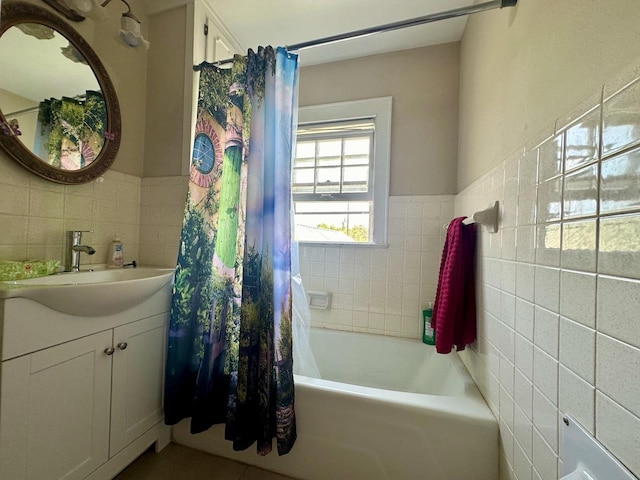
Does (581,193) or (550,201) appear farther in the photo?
(550,201)

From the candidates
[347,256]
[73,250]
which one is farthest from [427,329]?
[73,250]

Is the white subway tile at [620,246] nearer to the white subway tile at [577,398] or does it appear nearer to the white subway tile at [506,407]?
the white subway tile at [577,398]

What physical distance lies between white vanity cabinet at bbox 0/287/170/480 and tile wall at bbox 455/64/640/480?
1.48m

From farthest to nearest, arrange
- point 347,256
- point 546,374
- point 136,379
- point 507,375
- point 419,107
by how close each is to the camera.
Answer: point 347,256 → point 419,107 → point 136,379 → point 507,375 → point 546,374

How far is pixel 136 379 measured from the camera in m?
1.14

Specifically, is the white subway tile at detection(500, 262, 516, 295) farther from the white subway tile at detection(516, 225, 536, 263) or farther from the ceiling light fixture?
the ceiling light fixture

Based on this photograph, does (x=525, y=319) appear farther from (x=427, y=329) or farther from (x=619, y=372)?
(x=427, y=329)

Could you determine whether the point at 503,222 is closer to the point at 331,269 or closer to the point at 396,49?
the point at 331,269

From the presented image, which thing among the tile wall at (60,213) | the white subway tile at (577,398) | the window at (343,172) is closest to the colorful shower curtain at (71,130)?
the tile wall at (60,213)

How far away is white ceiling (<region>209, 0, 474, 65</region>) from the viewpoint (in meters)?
1.42

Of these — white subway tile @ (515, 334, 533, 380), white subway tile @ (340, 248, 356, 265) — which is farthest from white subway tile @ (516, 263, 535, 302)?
white subway tile @ (340, 248, 356, 265)

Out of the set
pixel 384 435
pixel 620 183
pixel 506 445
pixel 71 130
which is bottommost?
pixel 384 435

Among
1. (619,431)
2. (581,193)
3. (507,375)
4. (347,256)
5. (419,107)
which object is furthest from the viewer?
(347,256)

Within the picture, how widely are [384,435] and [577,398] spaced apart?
73cm
